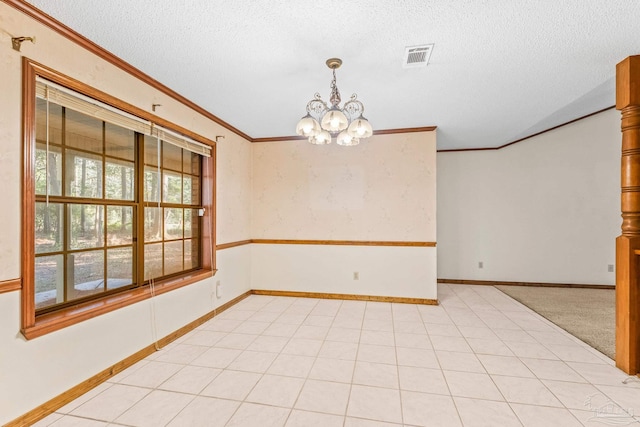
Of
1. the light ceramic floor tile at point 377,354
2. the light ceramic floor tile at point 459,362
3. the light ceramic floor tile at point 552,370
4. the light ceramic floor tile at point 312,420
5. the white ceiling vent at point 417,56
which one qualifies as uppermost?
the white ceiling vent at point 417,56

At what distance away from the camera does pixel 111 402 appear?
6.57 feet

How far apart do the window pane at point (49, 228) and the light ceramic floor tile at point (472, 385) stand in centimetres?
307

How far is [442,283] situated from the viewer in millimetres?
5500

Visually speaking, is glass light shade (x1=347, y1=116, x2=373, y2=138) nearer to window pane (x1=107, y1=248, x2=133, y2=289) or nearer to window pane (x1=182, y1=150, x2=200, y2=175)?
window pane (x1=182, y1=150, x2=200, y2=175)

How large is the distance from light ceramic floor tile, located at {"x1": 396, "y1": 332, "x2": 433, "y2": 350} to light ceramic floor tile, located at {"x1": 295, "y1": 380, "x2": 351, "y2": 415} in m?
0.95

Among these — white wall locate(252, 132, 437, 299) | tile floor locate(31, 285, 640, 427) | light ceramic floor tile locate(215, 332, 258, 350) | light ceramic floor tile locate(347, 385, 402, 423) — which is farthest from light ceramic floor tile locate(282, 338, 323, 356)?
white wall locate(252, 132, 437, 299)

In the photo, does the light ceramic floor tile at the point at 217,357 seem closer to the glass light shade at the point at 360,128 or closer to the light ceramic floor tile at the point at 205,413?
the light ceramic floor tile at the point at 205,413

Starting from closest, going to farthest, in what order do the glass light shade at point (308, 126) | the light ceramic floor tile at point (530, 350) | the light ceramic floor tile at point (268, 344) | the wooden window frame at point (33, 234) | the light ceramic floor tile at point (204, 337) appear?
1. the wooden window frame at point (33, 234)
2. the glass light shade at point (308, 126)
3. the light ceramic floor tile at point (530, 350)
4. the light ceramic floor tile at point (268, 344)
5. the light ceramic floor tile at point (204, 337)

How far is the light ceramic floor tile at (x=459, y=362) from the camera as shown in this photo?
7.95 ft

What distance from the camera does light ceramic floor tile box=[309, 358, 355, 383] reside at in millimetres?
2295

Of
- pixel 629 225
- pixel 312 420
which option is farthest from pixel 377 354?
pixel 629 225

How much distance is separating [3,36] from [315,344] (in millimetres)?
3169

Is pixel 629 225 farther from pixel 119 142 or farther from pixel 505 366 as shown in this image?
pixel 119 142

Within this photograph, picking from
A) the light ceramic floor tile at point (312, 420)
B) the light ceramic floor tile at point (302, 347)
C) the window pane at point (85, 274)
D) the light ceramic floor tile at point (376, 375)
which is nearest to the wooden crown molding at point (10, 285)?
the window pane at point (85, 274)
